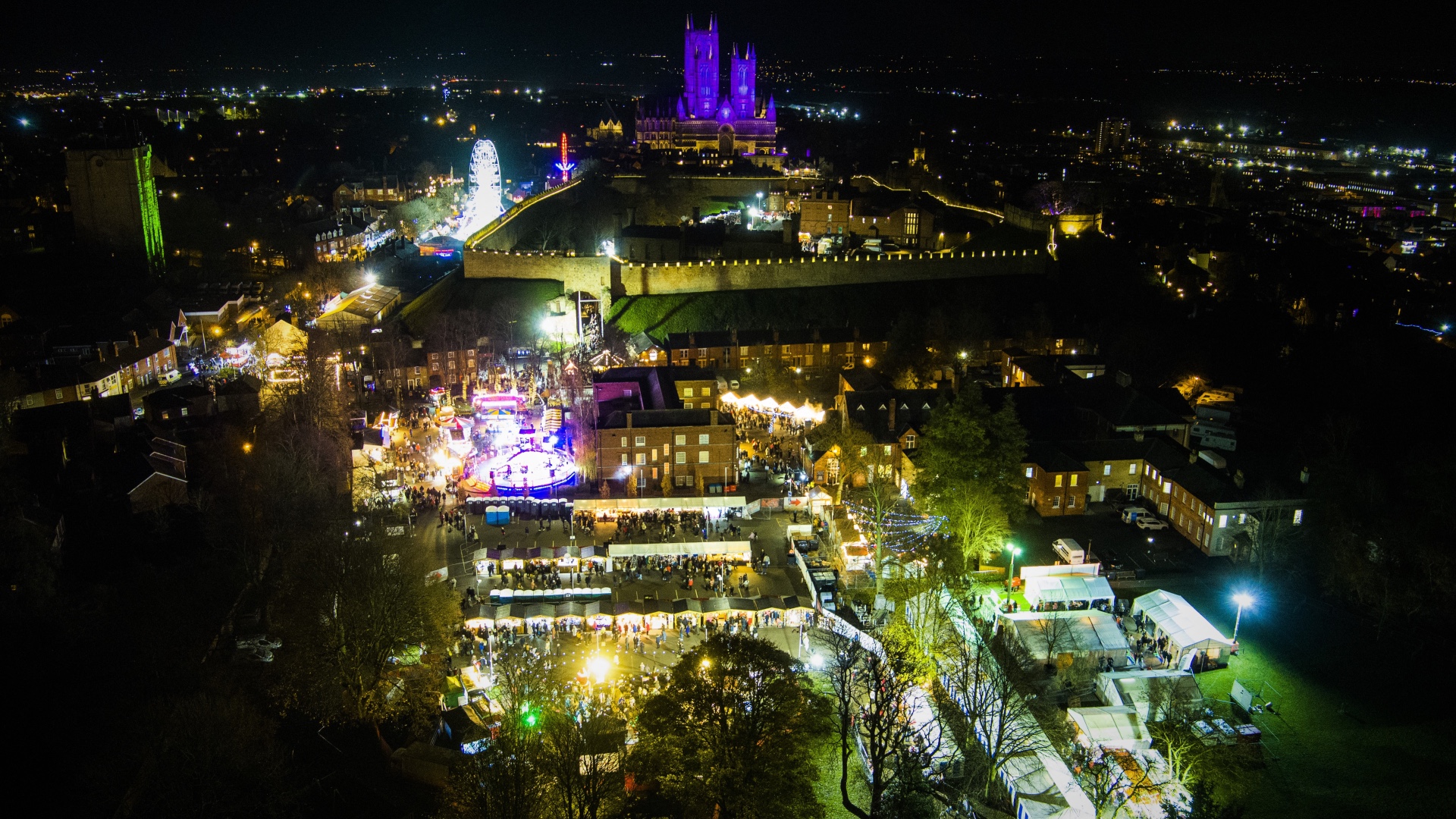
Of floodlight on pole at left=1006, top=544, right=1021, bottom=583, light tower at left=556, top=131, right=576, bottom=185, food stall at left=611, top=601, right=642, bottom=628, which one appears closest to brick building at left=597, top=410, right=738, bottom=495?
food stall at left=611, top=601, right=642, bottom=628

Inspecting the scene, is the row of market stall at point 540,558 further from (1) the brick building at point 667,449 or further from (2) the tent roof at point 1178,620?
(2) the tent roof at point 1178,620

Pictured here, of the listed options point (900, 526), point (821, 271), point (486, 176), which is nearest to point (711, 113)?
point (486, 176)

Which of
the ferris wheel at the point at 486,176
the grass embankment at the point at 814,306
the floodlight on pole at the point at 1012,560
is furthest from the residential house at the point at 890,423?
the ferris wheel at the point at 486,176

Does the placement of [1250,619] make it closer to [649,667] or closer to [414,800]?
[649,667]

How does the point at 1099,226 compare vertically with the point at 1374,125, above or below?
below

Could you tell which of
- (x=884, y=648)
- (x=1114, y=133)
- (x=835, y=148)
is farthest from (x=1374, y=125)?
(x=884, y=648)

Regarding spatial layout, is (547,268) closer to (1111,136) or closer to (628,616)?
(628,616)
